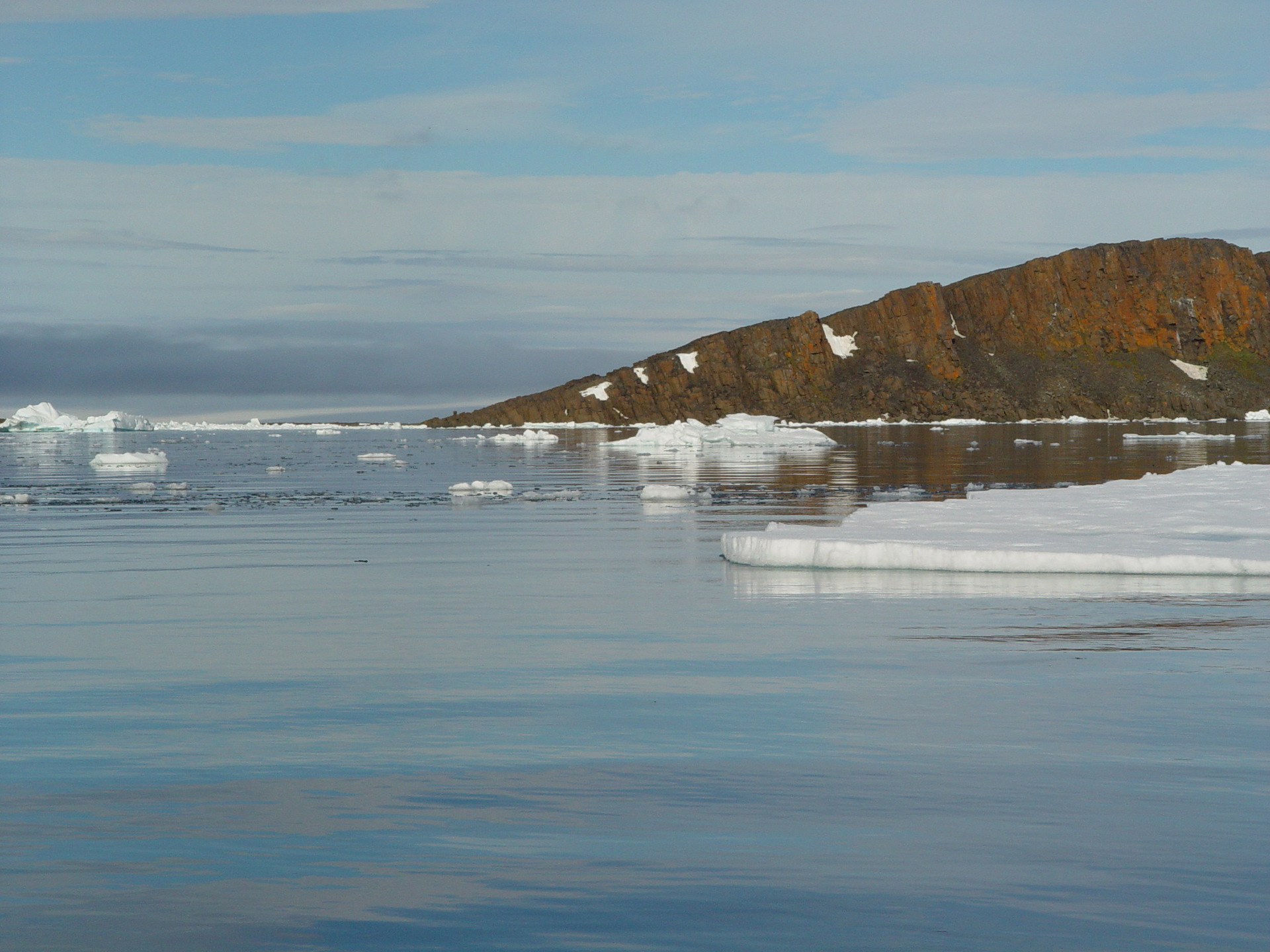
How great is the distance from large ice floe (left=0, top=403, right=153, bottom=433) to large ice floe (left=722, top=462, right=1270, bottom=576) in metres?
153

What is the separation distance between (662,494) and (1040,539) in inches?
761

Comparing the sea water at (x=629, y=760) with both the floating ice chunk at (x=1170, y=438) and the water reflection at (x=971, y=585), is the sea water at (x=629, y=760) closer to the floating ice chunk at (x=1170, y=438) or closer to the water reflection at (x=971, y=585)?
the water reflection at (x=971, y=585)

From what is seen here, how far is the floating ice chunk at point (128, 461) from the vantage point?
58.3 meters

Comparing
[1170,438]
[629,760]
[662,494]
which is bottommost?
[629,760]

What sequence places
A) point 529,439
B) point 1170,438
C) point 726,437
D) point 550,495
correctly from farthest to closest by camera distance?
point 529,439
point 1170,438
point 726,437
point 550,495

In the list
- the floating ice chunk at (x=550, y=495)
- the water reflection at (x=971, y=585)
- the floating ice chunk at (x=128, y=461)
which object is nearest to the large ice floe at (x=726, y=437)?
the floating ice chunk at (x=128, y=461)

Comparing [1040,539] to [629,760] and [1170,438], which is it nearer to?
[629,760]

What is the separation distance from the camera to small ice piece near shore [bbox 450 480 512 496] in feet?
127

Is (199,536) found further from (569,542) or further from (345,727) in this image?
(345,727)

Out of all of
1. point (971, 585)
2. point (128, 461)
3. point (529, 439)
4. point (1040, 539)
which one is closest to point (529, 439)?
point (529, 439)

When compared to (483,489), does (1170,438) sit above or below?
above

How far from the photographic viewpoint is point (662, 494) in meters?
38.1

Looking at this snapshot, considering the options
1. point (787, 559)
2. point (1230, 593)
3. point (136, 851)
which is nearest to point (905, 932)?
point (136, 851)

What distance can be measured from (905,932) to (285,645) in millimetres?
8342
